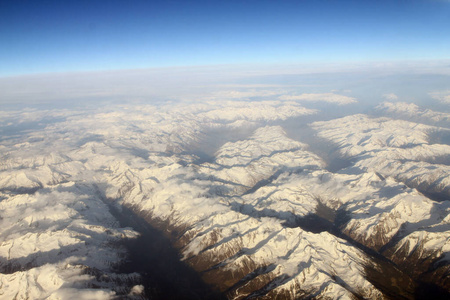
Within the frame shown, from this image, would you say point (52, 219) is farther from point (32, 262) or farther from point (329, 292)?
point (329, 292)

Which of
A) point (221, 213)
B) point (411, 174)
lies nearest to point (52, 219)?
point (221, 213)

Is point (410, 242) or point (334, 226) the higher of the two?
point (410, 242)

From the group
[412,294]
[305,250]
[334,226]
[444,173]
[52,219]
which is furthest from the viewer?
[444,173]

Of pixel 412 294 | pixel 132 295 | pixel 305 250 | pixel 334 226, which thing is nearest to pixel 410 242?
pixel 412 294

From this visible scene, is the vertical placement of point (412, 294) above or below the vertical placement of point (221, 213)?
below

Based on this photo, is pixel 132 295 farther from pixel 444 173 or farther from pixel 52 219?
pixel 444 173

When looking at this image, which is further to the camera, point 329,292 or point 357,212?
point 357,212

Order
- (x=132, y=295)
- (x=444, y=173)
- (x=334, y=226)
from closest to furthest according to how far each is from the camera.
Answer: (x=132, y=295) < (x=334, y=226) < (x=444, y=173)

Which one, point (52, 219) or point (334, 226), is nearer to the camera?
point (52, 219)

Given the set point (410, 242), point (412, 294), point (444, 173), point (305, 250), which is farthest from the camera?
point (444, 173)
